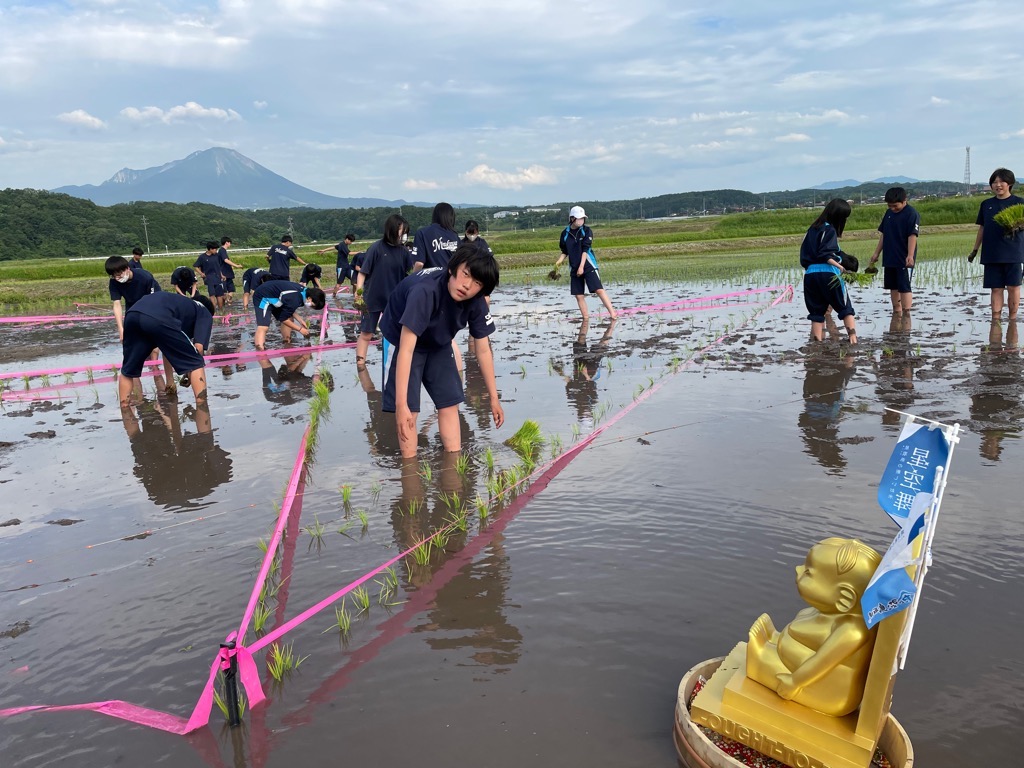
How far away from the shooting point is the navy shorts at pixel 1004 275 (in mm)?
8680

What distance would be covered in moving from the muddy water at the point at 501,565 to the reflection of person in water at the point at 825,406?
3 cm

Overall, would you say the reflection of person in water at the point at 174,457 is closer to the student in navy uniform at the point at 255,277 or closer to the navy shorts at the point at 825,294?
the student in navy uniform at the point at 255,277

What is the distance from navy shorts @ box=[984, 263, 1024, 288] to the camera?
28.5ft

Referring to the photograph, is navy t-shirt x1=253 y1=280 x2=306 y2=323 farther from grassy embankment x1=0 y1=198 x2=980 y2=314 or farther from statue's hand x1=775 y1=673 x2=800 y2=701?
grassy embankment x1=0 y1=198 x2=980 y2=314

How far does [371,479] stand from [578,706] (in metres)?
2.75

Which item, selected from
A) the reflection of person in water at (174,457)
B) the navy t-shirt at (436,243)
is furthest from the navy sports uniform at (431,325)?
the navy t-shirt at (436,243)

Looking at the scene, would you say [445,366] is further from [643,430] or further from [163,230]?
[163,230]

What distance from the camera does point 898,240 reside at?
939 cm

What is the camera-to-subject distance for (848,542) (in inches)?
78.4

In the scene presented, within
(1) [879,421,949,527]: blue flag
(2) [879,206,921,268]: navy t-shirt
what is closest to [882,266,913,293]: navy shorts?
(2) [879,206,921,268]: navy t-shirt

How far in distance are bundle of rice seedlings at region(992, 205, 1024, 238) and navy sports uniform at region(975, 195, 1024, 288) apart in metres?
0.43

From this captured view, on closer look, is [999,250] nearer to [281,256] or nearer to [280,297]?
[280,297]

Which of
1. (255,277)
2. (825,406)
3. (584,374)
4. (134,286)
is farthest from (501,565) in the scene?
(255,277)

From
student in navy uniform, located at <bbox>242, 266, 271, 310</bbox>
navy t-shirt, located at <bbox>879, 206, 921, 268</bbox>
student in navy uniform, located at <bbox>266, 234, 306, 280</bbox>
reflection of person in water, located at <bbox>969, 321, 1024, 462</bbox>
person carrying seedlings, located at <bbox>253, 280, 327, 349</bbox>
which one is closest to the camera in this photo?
reflection of person in water, located at <bbox>969, 321, 1024, 462</bbox>
